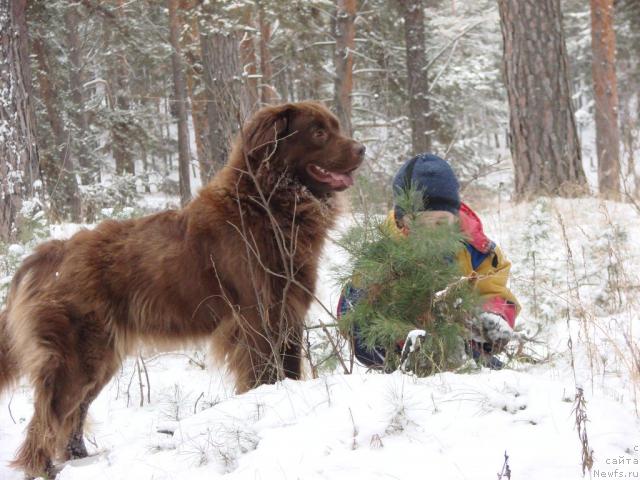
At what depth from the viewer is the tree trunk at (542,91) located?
8477 mm

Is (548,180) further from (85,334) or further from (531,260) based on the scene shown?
(85,334)

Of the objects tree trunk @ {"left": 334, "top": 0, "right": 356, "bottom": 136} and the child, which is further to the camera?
tree trunk @ {"left": 334, "top": 0, "right": 356, "bottom": 136}

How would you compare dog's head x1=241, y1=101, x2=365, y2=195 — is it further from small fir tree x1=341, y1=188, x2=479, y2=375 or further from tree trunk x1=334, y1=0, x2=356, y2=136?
tree trunk x1=334, y1=0, x2=356, y2=136

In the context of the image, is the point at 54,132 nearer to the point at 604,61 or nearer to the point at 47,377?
the point at 604,61

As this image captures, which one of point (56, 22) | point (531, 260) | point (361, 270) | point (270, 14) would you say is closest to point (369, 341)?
point (361, 270)

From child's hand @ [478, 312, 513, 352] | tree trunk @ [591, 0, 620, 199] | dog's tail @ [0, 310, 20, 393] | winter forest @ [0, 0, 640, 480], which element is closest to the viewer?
winter forest @ [0, 0, 640, 480]

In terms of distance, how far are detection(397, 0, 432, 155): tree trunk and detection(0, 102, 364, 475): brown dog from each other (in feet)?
40.8

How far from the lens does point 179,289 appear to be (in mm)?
3514

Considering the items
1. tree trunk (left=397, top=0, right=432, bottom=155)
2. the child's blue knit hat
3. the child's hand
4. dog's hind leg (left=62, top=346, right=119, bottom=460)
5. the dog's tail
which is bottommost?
dog's hind leg (left=62, top=346, right=119, bottom=460)

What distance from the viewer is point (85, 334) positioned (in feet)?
11.3

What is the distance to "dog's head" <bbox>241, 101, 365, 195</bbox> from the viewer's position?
3.74 metres

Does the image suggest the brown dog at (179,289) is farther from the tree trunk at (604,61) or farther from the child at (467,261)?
the tree trunk at (604,61)

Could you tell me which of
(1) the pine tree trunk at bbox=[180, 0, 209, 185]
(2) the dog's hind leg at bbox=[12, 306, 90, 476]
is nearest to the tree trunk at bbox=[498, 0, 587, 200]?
(1) the pine tree trunk at bbox=[180, 0, 209, 185]

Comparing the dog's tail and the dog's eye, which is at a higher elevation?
the dog's eye
